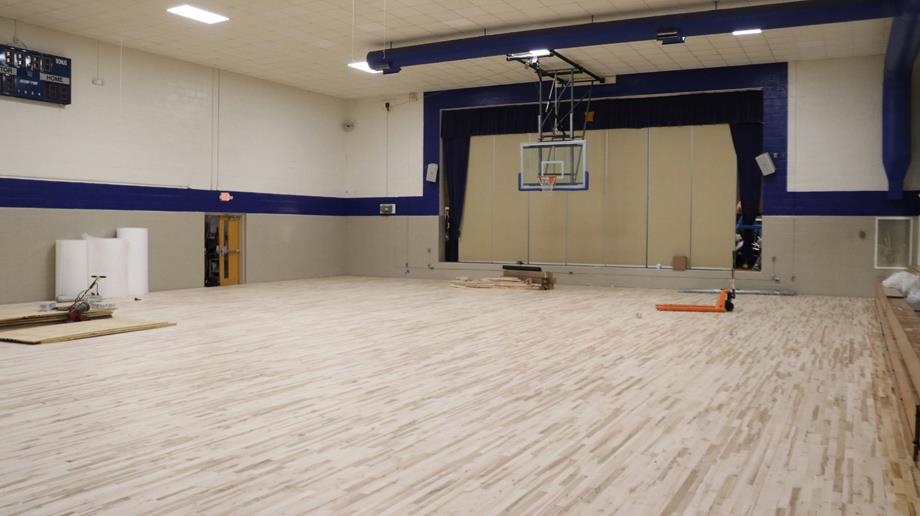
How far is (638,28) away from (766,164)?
14.7ft

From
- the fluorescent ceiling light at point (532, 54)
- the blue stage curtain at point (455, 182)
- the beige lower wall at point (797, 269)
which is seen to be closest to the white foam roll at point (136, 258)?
the beige lower wall at point (797, 269)

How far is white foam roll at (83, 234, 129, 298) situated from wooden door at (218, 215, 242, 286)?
285cm

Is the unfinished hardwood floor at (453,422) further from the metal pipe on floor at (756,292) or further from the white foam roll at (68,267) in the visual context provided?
the metal pipe on floor at (756,292)

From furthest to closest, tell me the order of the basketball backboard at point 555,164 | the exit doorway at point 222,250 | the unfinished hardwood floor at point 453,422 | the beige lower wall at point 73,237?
the exit doorway at point 222,250 < the basketball backboard at point 555,164 < the beige lower wall at point 73,237 < the unfinished hardwood floor at point 453,422

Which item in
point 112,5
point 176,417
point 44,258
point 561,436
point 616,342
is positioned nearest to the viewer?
point 561,436

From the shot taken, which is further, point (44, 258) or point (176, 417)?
point (44, 258)

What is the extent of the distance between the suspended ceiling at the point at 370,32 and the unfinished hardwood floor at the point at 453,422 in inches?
189

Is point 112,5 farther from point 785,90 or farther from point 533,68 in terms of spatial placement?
point 785,90

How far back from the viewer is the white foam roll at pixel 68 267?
1093cm

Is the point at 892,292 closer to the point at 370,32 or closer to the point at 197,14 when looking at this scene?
the point at 370,32

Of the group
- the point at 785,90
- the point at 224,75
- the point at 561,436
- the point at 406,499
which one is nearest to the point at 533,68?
the point at 785,90

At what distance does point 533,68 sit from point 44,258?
8940mm

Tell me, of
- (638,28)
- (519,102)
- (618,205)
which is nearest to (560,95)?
(519,102)

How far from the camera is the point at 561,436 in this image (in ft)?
13.2
